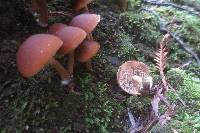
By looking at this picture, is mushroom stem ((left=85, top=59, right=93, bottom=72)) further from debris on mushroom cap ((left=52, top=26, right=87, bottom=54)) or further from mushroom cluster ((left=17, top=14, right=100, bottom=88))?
debris on mushroom cap ((left=52, top=26, right=87, bottom=54))

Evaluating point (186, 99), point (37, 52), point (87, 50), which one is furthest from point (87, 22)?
point (186, 99)

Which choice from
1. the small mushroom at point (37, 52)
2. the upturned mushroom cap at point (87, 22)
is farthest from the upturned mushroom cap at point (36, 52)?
the upturned mushroom cap at point (87, 22)

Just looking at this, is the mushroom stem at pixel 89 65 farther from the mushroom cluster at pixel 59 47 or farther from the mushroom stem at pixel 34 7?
the mushroom stem at pixel 34 7

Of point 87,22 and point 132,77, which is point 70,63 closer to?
point 87,22

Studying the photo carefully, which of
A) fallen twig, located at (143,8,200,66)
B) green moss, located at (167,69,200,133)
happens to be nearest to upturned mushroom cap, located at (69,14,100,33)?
green moss, located at (167,69,200,133)

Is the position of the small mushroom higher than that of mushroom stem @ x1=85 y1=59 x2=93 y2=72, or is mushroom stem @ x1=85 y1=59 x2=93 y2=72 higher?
the small mushroom

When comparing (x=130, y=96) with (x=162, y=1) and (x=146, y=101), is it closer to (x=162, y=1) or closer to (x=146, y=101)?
(x=146, y=101)
